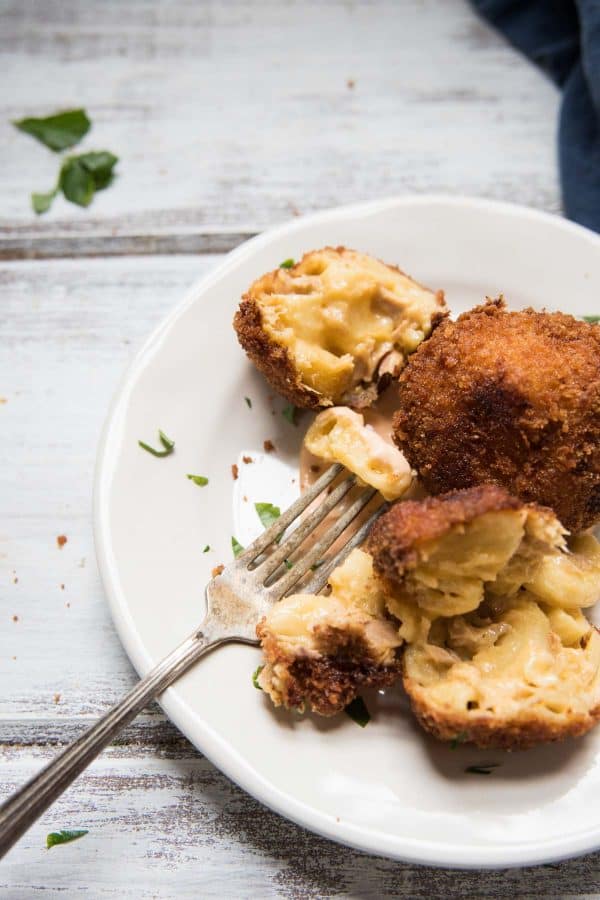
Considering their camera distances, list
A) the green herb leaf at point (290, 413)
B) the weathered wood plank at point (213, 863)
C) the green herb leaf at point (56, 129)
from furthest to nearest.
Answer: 1. the green herb leaf at point (56, 129)
2. the green herb leaf at point (290, 413)
3. the weathered wood plank at point (213, 863)

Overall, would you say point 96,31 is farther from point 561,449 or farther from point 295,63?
point 561,449

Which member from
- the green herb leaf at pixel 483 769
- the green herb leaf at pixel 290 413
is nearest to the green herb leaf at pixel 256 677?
the green herb leaf at pixel 483 769

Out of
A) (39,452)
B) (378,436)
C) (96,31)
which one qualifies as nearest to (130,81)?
(96,31)

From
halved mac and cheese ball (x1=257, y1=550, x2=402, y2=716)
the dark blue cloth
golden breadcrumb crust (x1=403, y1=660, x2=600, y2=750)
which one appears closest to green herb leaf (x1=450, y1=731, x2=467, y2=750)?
golden breadcrumb crust (x1=403, y1=660, x2=600, y2=750)

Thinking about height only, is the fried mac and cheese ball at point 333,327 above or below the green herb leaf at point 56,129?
above

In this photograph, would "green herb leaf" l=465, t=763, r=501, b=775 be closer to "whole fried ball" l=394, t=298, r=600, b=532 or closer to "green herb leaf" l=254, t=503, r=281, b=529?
"whole fried ball" l=394, t=298, r=600, b=532

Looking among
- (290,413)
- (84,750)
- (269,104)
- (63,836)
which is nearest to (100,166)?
(269,104)

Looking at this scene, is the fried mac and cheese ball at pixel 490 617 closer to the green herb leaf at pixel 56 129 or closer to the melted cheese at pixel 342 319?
the melted cheese at pixel 342 319

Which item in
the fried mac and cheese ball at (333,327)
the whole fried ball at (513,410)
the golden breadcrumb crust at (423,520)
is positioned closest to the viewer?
the golden breadcrumb crust at (423,520)
